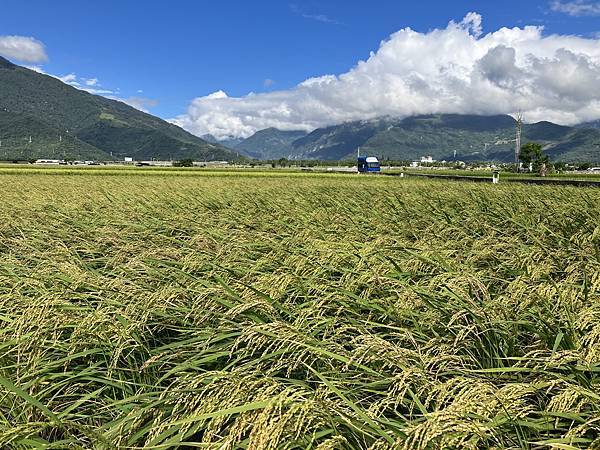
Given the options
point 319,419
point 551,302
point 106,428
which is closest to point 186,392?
point 106,428

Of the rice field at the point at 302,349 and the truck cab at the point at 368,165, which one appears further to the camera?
the truck cab at the point at 368,165

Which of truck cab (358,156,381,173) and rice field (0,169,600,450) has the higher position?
truck cab (358,156,381,173)

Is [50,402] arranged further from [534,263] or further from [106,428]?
[534,263]

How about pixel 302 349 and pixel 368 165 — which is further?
pixel 368 165

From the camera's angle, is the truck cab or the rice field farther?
the truck cab

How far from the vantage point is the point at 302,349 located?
309 cm

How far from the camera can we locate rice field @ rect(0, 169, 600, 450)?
7.54ft

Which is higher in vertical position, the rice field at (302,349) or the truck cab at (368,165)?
the truck cab at (368,165)

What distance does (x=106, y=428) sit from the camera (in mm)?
2775

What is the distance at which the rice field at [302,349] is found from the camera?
2299mm

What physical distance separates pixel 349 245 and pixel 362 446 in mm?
3969

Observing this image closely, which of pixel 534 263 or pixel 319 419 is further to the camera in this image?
pixel 534 263

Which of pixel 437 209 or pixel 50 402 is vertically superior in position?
pixel 437 209

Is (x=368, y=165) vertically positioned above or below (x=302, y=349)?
above
